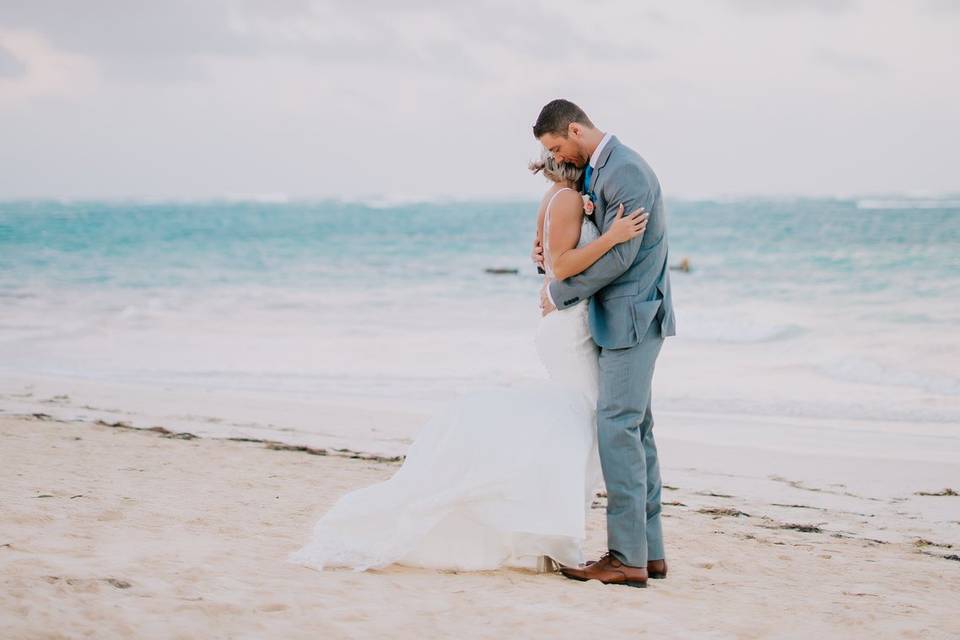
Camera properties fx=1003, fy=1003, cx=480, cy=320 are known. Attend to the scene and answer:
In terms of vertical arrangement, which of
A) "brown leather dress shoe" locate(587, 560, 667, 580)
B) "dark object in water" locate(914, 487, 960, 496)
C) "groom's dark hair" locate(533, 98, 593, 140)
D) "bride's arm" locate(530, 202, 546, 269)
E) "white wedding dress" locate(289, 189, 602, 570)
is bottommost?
"dark object in water" locate(914, 487, 960, 496)

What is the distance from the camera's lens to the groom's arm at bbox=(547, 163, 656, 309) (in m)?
4.03

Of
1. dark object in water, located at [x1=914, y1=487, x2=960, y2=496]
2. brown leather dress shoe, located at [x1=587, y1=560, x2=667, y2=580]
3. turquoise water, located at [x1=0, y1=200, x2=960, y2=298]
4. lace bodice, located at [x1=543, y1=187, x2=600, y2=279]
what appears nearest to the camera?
lace bodice, located at [x1=543, y1=187, x2=600, y2=279]

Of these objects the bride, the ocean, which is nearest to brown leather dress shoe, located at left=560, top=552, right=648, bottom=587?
the bride

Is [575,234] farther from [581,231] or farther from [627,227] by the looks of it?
[627,227]

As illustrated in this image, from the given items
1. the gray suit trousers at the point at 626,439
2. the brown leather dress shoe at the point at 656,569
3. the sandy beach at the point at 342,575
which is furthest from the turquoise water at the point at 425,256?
the gray suit trousers at the point at 626,439

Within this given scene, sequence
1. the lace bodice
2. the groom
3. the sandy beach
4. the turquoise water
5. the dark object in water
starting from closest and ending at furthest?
the sandy beach < the groom < the lace bodice < the dark object in water < the turquoise water

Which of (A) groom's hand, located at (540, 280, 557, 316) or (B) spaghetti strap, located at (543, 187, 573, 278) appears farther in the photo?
(A) groom's hand, located at (540, 280, 557, 316)

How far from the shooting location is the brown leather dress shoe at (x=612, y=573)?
4.23m

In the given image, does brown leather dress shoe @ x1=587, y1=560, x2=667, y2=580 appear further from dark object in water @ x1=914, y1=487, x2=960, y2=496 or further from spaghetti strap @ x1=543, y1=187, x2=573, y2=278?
dark object in water @ x1=914, y1=487, x2=960, y2=496

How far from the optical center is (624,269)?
405 cm

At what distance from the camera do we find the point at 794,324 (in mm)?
16328

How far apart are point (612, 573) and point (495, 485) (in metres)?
0.65

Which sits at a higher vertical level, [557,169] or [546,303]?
[557,169]

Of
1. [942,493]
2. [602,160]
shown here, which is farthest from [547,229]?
[942,493]
